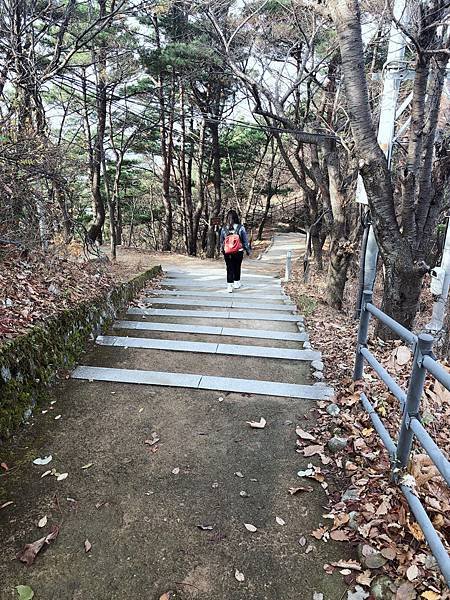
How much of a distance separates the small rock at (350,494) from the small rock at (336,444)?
1.35 feet

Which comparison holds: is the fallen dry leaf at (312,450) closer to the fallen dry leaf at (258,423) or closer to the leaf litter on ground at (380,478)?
the leaf litter on ground at (380,478)

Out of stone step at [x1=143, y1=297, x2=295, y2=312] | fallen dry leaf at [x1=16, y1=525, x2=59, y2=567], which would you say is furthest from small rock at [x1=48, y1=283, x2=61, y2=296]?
fallen dry leaf at [x1=16, y1=525, x2=59, y2=567]

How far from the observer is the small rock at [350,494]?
2397 millimetres

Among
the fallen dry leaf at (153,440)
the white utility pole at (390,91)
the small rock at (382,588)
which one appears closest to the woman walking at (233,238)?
the white utility pole at (390,91)

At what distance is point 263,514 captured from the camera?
7.73ft

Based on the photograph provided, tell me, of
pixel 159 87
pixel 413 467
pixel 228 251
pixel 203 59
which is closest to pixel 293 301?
pixel 228 251

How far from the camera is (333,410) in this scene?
3.32 meters

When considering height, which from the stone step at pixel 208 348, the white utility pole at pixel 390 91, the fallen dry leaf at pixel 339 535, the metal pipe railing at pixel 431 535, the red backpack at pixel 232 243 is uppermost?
the white utility pole at pixel 390 91

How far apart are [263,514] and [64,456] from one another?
60.3 inches

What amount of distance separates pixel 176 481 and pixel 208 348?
7.15 feet

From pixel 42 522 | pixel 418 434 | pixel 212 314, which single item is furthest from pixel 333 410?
pixel 212 314

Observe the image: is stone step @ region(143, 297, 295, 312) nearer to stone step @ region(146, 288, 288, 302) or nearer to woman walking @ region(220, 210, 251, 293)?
stone step @ region(146, 288, 288, 302)

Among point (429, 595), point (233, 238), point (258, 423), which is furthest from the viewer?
point (233, 238)

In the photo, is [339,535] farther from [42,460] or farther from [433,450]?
[42,460]
